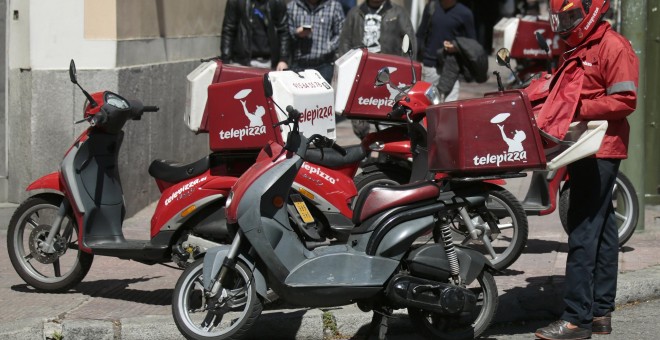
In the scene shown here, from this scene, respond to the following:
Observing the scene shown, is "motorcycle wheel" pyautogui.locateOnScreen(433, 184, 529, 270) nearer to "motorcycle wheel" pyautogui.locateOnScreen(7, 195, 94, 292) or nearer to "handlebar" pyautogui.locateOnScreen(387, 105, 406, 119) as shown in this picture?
"handlebar" pyautogui.locateOnScreen(387, 105, 406, 119)

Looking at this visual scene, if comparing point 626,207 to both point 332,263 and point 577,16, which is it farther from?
point 332,263

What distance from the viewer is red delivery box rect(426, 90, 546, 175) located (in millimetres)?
5895

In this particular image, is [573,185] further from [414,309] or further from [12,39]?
[12,39]

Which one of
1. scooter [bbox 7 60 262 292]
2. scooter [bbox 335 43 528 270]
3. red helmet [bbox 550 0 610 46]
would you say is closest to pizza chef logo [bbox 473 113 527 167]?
red helmet [bbox 550 0 610 46]

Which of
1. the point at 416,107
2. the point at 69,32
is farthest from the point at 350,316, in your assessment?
the point at 69,32

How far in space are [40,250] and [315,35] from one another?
5044mm

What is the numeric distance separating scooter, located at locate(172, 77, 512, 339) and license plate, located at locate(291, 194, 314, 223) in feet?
1.47

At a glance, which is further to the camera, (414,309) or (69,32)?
(69,32)

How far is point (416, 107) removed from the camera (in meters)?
7.53

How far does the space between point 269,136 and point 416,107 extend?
111cm

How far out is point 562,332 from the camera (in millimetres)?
6367

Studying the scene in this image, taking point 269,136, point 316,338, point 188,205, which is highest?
point 269,136

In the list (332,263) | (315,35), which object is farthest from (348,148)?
(315,35)

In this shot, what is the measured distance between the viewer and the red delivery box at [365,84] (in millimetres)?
8242
